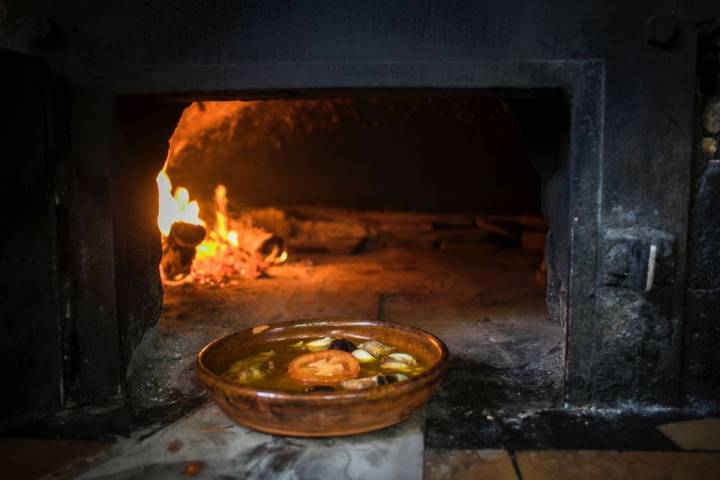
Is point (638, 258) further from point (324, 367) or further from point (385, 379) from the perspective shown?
point (324, 367)

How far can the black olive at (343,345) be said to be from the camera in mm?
2668

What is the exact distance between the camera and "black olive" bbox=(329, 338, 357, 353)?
267 centimetres

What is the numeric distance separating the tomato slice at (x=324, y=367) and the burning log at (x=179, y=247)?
2.87m

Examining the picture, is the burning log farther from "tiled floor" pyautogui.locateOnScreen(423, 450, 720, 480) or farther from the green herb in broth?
"tiled floor" pyautogui.locateOnScreen(423, 450, 720, 480)

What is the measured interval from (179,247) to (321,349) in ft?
9.44

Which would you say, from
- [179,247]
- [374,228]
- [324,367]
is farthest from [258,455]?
[374,228]

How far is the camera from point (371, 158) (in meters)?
7.16

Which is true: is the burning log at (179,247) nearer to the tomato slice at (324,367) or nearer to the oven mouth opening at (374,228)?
the oven mouth opening at (374,228)

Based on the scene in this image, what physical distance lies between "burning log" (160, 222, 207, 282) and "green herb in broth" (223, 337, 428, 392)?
262 cm

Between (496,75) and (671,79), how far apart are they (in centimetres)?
68

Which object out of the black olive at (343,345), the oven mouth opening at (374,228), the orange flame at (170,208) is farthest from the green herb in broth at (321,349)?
the orange flame at (170,208)

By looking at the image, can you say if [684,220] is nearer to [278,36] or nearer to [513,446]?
[513,446]

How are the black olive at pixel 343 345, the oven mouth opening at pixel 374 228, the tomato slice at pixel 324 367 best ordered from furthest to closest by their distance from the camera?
the oven mouth opening at pixel 374 228 → the black olive at pixel 343 345 → the tomato slice at pixel 324 367

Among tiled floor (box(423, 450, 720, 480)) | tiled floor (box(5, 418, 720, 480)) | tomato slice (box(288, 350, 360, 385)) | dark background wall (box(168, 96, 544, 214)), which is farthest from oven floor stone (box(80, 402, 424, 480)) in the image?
dark background wall (box(168, 96, 544, 214))
